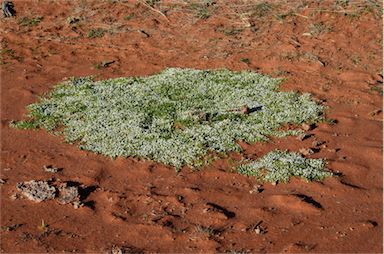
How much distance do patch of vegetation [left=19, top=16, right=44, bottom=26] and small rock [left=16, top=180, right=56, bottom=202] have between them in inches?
504

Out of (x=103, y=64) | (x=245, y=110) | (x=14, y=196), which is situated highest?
(x=245, y=110)

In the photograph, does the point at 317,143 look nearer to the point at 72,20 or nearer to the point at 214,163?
the point at 214,163

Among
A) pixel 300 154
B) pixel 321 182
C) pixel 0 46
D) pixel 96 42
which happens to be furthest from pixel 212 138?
pixel 0 46

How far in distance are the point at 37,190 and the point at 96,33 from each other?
450 inches

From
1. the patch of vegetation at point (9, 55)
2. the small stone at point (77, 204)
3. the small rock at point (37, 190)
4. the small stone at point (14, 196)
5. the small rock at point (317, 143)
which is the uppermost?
the small rock at point (317, 143)

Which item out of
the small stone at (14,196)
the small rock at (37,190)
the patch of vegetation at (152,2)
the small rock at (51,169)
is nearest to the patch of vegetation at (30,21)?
the patch of vegetation at (152,2)

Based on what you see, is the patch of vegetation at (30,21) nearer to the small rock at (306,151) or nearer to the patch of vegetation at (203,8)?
the patch of vegetation at (203,8)

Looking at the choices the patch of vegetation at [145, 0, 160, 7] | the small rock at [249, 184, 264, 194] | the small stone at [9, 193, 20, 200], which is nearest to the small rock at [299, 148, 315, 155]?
the small rock at [249, 184, 264, 194]

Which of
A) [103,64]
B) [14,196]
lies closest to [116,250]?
[14,196]

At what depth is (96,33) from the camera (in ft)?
65.7

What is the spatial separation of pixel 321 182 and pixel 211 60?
8366 mm

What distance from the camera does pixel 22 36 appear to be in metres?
20.2

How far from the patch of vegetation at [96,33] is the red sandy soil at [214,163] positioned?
236 millimetres

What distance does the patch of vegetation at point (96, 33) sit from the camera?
19875 mm
